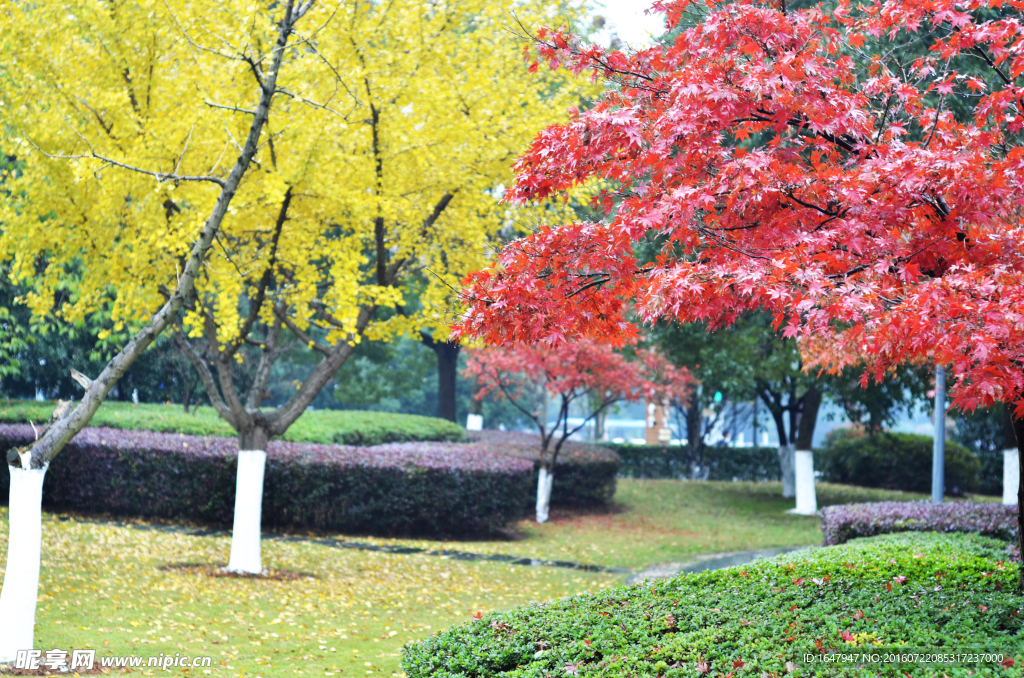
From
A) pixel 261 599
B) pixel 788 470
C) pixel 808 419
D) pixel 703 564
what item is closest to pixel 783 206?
pixel 261 599

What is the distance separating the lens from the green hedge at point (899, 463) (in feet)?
71.8

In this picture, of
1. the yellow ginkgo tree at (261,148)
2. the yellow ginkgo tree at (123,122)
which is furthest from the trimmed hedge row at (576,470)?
the yellow ginkgo tree at (123,122)

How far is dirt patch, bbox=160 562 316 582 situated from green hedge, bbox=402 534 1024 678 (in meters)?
4.88

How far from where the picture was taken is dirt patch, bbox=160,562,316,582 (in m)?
9.07

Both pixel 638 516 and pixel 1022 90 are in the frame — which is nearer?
pixel 1022 90

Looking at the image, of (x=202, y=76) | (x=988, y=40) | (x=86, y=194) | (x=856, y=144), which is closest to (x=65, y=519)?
(x=86, y=194)

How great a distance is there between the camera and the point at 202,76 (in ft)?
27.2

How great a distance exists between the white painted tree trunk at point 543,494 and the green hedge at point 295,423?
3.57 metres

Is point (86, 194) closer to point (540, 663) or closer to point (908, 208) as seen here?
point (540, 663)

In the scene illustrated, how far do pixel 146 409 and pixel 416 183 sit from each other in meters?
9.95

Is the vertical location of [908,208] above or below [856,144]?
below

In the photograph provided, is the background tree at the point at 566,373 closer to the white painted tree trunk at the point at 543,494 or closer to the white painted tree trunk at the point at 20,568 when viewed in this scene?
the white painted tree trunk at the point at 543,494

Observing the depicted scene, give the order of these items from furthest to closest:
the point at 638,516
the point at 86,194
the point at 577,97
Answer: the point at 638,516
the point at 577,97
the point at 86,194

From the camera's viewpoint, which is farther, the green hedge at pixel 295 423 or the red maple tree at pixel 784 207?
the green hedge at pixel 295 423
